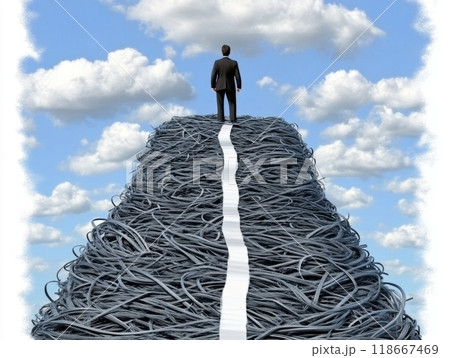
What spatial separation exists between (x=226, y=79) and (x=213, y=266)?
3.40 m

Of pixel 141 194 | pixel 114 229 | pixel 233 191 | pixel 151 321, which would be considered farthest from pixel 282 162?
pixel 151 321

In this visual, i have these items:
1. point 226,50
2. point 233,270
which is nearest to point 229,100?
point 226,50

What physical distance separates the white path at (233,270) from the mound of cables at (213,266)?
51mm

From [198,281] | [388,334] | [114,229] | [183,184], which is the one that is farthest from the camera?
[183,184]

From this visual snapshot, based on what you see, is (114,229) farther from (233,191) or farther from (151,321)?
(151,321)

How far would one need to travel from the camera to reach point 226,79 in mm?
7328

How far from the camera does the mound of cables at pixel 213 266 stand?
3.93 metres

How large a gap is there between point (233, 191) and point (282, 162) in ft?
2.89

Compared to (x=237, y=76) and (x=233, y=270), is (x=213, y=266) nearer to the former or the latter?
(x=233, y=270)

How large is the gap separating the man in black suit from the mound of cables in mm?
1205

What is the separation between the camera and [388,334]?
388 centimetres

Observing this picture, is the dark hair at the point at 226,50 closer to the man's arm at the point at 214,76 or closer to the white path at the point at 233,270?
the man's arm at the point at 214,76
